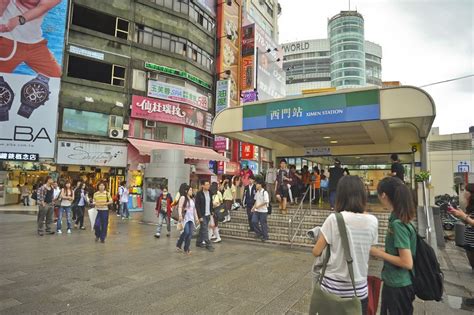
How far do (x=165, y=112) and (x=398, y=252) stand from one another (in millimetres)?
22454

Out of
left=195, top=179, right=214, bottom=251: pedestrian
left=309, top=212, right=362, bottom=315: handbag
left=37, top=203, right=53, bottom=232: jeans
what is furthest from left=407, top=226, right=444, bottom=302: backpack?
left=37, top=203, right=53, bottom=232: jeans

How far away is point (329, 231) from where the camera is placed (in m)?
2.30

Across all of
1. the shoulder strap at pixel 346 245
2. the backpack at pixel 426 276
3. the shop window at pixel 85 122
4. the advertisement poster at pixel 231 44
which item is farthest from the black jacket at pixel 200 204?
the advertisement poster at pixel 231 44

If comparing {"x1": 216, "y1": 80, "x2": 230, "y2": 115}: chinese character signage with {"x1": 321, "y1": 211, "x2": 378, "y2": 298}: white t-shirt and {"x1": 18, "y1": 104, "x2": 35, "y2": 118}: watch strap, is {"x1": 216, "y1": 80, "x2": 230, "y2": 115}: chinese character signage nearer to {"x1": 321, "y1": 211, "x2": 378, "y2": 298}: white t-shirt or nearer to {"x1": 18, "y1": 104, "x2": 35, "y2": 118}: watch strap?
{"x1": 18, "y1": 104, "x2": 35, "y2": 118}: watch strap

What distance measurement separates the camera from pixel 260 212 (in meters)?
9.34

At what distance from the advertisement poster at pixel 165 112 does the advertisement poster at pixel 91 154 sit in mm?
2776

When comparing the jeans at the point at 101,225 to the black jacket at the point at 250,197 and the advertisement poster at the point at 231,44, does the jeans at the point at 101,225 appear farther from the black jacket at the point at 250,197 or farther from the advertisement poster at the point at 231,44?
the advertisement poster at the point at 231,44

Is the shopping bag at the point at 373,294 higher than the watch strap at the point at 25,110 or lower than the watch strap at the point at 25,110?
lower

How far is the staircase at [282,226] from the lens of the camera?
30.4 feet

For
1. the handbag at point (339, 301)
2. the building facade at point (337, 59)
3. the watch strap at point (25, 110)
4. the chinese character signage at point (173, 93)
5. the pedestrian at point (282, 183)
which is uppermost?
the building facade at point (337, 59)

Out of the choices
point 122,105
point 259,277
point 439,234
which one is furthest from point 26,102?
point 439,234

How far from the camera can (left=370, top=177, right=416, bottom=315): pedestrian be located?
2.48 m

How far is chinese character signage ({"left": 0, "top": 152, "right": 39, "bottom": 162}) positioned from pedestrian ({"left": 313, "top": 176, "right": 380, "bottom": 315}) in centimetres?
2069

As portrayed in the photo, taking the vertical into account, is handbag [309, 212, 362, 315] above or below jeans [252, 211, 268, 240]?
above
